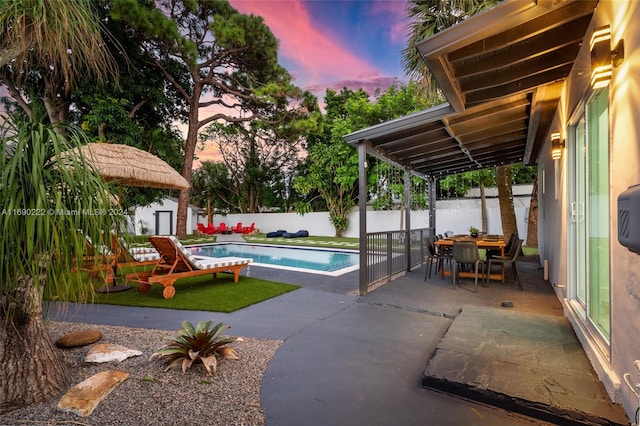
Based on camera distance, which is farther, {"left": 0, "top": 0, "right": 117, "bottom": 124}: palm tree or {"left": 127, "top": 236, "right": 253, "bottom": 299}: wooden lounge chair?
{"left": 127, "top": 236, "right": 253, "bottom": 299}: wooden lounge chair

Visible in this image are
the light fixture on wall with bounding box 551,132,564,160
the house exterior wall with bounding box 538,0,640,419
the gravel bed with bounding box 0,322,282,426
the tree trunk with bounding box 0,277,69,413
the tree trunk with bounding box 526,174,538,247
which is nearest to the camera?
the house exterior wall with bounding box 538,0,640,419

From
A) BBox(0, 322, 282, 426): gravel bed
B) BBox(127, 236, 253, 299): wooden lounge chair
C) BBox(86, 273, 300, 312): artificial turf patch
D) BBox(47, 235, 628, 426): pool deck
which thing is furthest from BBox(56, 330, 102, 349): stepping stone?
BBox(127, 236, 253, 299): wooden lounge chair

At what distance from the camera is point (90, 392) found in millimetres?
2260

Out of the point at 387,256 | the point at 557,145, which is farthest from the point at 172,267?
the point at 557,145

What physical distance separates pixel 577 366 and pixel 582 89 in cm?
249

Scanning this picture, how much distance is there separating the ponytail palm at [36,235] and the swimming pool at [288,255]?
659 centimetres

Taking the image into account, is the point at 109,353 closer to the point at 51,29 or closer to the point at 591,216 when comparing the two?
the point at 51,29

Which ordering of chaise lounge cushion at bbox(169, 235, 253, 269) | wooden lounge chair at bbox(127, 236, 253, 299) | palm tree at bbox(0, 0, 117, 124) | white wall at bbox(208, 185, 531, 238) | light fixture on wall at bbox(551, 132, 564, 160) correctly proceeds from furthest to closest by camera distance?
white wall at bbox(208, 185, 531, 238) → chaise lounge cushion at bbox(169, 235, 253, 269) → wooden lounge chair at bbox(127, 236, 253, 299) → light fixture on wall at bbox(551, 132, 564, 160) → palm tree at bbox(0, 0, 117, 124)

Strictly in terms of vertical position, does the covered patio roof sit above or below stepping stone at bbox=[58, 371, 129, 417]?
above

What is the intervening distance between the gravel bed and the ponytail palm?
282mm

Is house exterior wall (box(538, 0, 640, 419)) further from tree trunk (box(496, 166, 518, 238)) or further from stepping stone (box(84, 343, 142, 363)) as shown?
tree trunk (box(496, 166, 518, 238))

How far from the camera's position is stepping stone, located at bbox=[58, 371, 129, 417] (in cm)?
213

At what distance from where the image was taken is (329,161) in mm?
17734

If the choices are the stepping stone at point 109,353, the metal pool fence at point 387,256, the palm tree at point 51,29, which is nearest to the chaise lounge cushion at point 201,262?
the palm tree at point 51,29
